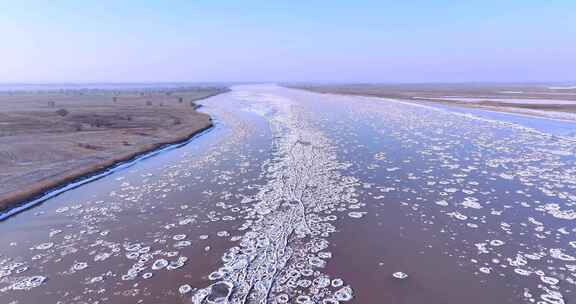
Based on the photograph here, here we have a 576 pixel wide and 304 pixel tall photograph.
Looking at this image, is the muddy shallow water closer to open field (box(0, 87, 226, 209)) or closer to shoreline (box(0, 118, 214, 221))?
shoreline (box(0, 118, 214, 221))

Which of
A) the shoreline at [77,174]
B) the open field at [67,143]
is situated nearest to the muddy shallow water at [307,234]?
the shoreline at [77,174]

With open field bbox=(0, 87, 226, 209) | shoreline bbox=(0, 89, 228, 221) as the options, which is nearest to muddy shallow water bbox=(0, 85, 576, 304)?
shoreline bbox=(0, 89, 228, 221)

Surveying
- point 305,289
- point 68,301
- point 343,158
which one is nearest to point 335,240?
point 305,289

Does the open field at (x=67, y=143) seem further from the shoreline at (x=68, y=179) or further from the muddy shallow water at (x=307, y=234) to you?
the muddy shallow water at (x=307, y=234)

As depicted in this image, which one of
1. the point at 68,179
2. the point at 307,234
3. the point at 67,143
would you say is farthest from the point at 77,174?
the point at 307,234

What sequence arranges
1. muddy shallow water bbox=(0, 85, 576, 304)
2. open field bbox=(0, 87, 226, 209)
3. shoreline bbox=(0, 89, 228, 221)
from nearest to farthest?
muddy shallow water bbox=(0, 85, 576, 304), shoreline bbox=(0, 89, 228, 221), open field bbox=(0, 87, 226, 209)

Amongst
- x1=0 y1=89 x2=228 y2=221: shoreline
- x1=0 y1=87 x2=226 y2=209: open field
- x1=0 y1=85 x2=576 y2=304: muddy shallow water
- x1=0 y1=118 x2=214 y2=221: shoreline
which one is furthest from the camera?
x1=0 y1=87 x2=226 y2=209: open field

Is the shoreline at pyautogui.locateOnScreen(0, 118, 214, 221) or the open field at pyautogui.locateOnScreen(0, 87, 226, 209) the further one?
the open field at pyautogui.locateOnScreen(0, 87, 226, 209)
